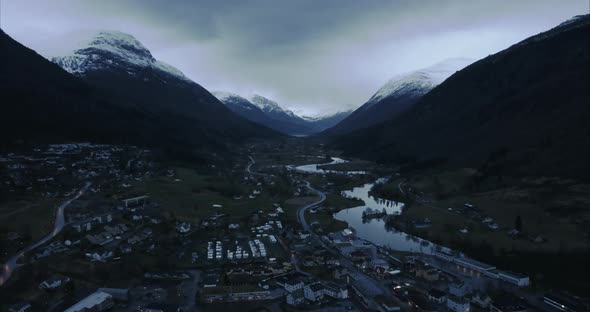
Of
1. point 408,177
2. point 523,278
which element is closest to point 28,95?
point 408,177

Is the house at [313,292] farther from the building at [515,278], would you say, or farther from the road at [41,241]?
the road at [41,241]

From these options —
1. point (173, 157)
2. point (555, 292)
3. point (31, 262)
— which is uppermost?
point (173, 157)

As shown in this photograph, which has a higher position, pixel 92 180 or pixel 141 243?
pixel 92 180

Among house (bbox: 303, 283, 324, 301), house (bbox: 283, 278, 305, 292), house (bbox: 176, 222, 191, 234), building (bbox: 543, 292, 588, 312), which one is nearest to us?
building (bbox: 543, 292, 588, 312)

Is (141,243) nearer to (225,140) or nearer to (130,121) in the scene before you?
(130,121)

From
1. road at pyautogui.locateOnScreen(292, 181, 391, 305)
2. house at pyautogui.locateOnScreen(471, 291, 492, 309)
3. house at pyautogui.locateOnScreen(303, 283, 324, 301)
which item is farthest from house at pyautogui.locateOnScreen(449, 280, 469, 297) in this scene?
house at pyautogui.locateOnScreen(303, 283, 324, 301)

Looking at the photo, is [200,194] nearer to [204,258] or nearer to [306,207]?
[306,207]

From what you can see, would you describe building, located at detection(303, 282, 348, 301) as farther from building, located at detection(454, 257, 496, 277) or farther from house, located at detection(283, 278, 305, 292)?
building, located at detection(454, 257, 496, 277)

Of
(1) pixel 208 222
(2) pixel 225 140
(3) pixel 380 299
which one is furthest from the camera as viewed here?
(2) pixel 225 140
